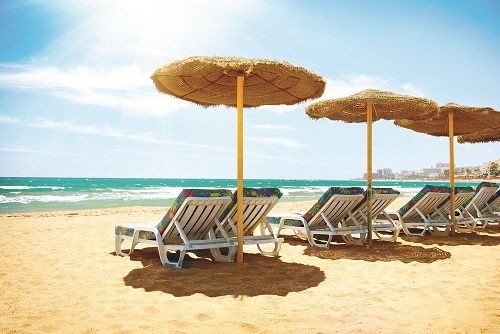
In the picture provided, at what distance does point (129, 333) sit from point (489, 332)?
2.47 m

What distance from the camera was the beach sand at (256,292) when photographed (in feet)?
9.48

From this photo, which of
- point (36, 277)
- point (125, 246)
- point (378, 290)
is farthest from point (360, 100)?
point (36, 277)

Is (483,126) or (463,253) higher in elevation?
(483,126)

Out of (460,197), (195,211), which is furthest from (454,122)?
(195,211)

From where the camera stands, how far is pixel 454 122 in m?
8.30

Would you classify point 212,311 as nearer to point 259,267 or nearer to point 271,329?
point 271,329

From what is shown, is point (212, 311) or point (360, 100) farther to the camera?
point (360, 100)

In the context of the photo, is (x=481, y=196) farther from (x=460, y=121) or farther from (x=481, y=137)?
(x=481, y=137)

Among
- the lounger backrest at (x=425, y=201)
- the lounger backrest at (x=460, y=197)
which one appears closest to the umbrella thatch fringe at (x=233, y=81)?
the lounger backrest at (x=425, y=201)

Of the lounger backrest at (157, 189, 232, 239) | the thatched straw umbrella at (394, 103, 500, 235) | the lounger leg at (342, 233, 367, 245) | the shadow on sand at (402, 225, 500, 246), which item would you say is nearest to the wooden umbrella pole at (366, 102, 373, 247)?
the lounger leg at (342, 233, 367, 245)

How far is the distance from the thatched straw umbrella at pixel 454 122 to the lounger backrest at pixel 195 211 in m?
4.64

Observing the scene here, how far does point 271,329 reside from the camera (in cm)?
279

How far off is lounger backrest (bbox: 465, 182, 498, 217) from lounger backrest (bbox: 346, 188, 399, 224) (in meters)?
2.52

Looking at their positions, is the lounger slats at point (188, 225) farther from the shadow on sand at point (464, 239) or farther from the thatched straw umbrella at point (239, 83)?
the shadow on sand at point (464, 239)
